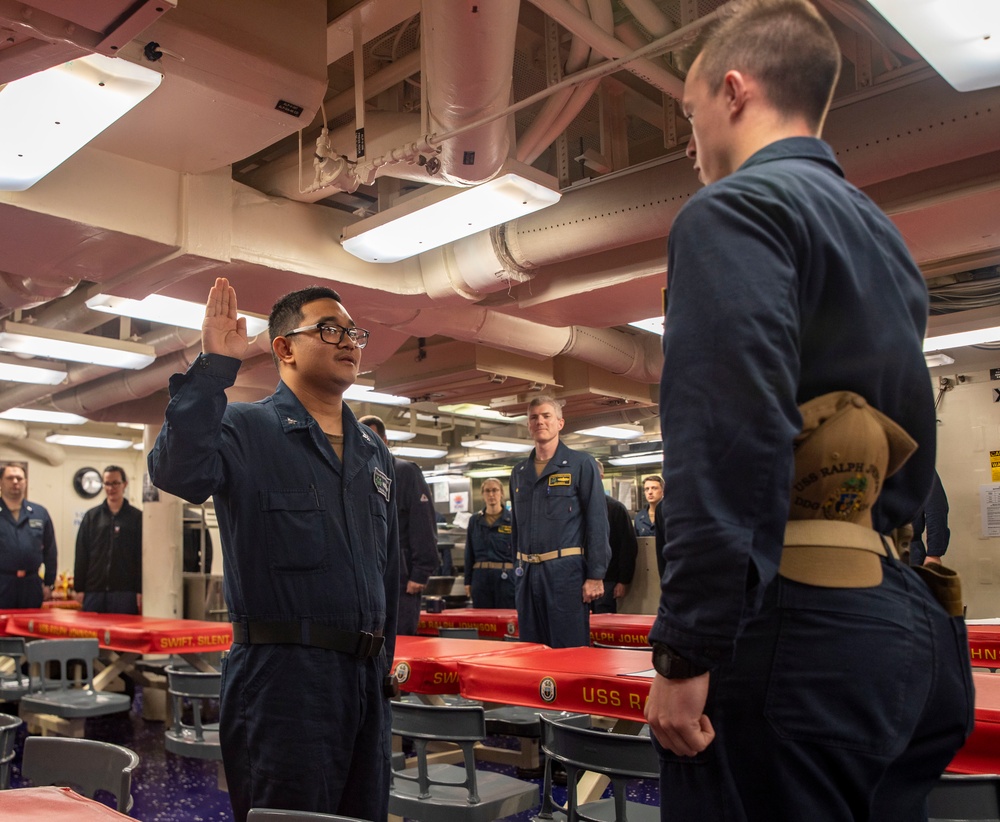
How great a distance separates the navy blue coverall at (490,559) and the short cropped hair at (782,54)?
7.75 metres

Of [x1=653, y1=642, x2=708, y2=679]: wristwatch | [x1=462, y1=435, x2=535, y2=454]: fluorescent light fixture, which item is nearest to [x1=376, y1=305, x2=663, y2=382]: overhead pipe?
[x1=462, y1=435, x2=535, y2=454]: fluorescent light fixture

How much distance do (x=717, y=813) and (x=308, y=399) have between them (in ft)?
5.39

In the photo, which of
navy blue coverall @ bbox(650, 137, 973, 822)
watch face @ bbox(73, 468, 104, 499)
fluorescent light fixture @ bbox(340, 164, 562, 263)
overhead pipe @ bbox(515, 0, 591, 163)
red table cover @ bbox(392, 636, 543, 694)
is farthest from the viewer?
watch face @ bbox(73, 468, 104, 499)

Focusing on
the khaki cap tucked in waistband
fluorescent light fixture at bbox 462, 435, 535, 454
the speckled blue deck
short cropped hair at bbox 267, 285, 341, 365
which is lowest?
the speckled blue deck

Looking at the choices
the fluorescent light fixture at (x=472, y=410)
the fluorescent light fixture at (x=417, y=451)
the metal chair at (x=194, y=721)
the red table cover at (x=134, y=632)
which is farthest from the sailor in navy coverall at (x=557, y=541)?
the fluorescent light fixture at (x=417, y=451)

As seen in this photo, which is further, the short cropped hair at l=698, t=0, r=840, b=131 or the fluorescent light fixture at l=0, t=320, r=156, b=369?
the fluorescent light fixture at l=0, t=320, r=156, b=369

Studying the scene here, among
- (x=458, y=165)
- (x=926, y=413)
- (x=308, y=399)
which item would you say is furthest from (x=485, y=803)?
(x=458, y=165)

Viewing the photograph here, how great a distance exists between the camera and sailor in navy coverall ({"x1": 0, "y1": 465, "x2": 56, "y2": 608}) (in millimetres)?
7691

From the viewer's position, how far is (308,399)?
243cm

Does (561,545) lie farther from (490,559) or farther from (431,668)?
(490,559)

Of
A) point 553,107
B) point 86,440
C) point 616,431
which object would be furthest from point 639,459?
point 553,107

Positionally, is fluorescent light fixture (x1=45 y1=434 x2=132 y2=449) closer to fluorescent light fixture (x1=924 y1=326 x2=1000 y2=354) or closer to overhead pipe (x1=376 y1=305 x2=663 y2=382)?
overhead pipe (x1=376 y1=305 x2=663 y2=382)

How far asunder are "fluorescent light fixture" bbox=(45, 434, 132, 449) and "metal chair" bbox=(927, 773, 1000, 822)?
13989 mm

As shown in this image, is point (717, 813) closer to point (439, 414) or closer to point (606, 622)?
point (606, 622)
